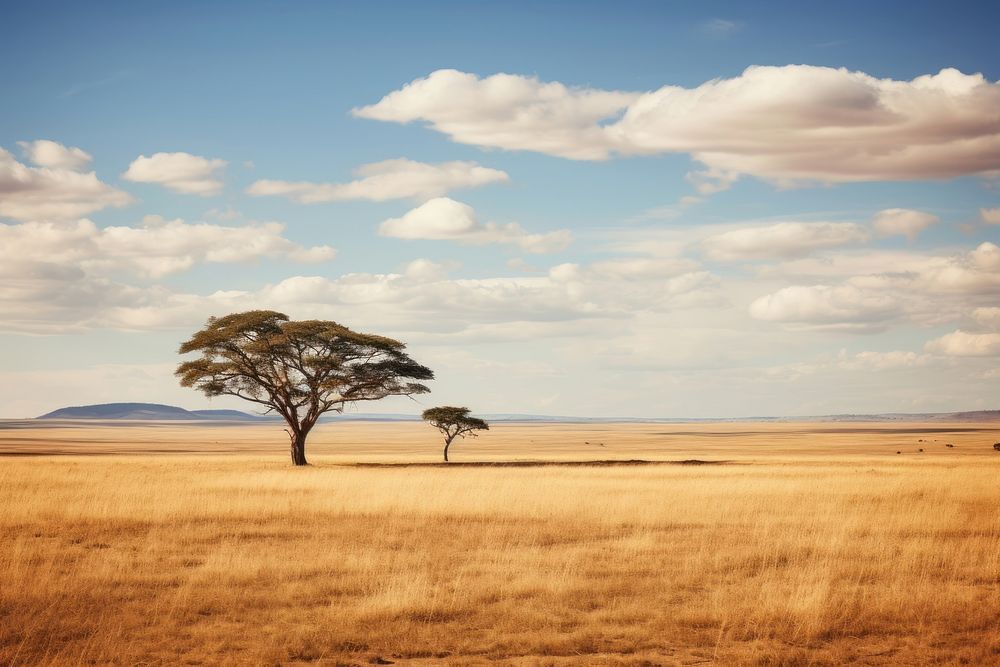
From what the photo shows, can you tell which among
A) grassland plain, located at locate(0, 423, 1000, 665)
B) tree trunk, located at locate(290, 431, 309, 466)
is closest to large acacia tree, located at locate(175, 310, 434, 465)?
tree trunk, located at locate(290, 431, 309, 466)

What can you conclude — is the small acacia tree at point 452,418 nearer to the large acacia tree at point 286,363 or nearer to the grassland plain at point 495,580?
the large acacia tree at point 286,363

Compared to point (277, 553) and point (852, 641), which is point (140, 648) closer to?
point (277, 553)

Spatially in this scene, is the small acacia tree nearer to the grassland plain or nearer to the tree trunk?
the tree trunk

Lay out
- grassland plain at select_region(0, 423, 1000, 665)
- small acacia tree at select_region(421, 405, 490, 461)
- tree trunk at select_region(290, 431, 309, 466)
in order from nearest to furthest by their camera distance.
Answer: grassland plain at select_region(0, 423, 1000, 665) < tree trunk at select_region(290, 431, 309, 466) < small acacia tree at select_region(421, 405, 490, 461)

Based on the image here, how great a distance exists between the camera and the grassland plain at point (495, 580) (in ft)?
35.8

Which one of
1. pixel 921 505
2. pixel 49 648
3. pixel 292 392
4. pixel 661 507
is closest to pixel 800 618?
pixel 49 648

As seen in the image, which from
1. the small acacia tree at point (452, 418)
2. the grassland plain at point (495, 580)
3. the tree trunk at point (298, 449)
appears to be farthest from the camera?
the small acacia tree at point (452, 418)

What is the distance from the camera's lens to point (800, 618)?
12.2 metres

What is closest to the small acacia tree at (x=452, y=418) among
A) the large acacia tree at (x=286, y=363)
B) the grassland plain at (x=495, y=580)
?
the large acacia tree at (x=286, y=363)

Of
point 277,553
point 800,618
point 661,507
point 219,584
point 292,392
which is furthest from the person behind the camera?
point 292,392

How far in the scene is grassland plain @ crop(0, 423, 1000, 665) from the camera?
430 inches

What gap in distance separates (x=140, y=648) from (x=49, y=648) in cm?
100

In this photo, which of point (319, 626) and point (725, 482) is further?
point (725, 482)

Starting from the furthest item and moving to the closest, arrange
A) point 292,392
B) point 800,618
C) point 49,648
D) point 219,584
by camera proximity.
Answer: point 292,392 < point 219,584 < point 800,618 < point 49,648
